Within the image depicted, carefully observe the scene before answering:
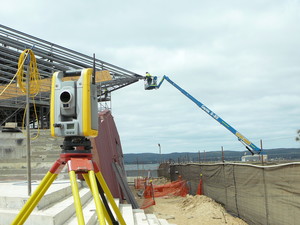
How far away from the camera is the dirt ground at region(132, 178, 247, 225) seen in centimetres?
914

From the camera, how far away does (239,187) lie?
9.08 meters

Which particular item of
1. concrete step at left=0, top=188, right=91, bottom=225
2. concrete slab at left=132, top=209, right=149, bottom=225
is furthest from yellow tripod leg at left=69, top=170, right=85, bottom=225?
concrete slab at left=132, top=209, right=149, bottom=225

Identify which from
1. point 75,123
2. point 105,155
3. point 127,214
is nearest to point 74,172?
point 75,123

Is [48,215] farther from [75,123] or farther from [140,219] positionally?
[140,219]

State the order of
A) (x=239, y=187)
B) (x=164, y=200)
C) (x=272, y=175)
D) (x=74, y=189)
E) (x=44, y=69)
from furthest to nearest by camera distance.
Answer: (x=44, y=69) → (x=164, y=200) → (x=239, y=187) → (x=272, y=175) → (x=74, y=189)

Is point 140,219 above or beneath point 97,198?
beneath

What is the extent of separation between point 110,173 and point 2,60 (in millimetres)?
16386

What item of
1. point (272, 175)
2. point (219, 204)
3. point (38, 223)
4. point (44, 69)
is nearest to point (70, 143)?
point (38, 223)

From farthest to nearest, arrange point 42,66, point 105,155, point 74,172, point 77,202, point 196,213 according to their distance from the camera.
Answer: point 42,66, point 105,155, point 196,213, point 74,172, point 77,202

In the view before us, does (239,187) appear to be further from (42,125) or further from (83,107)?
(42,125)

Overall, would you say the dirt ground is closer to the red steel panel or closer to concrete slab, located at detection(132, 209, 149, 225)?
the red steel panel

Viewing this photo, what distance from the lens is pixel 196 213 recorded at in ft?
34.1

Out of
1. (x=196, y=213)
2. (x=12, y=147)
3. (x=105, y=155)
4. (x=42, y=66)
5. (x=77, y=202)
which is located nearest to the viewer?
(x=77, y=202)

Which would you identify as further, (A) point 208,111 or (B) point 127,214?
(A) point 208,111
